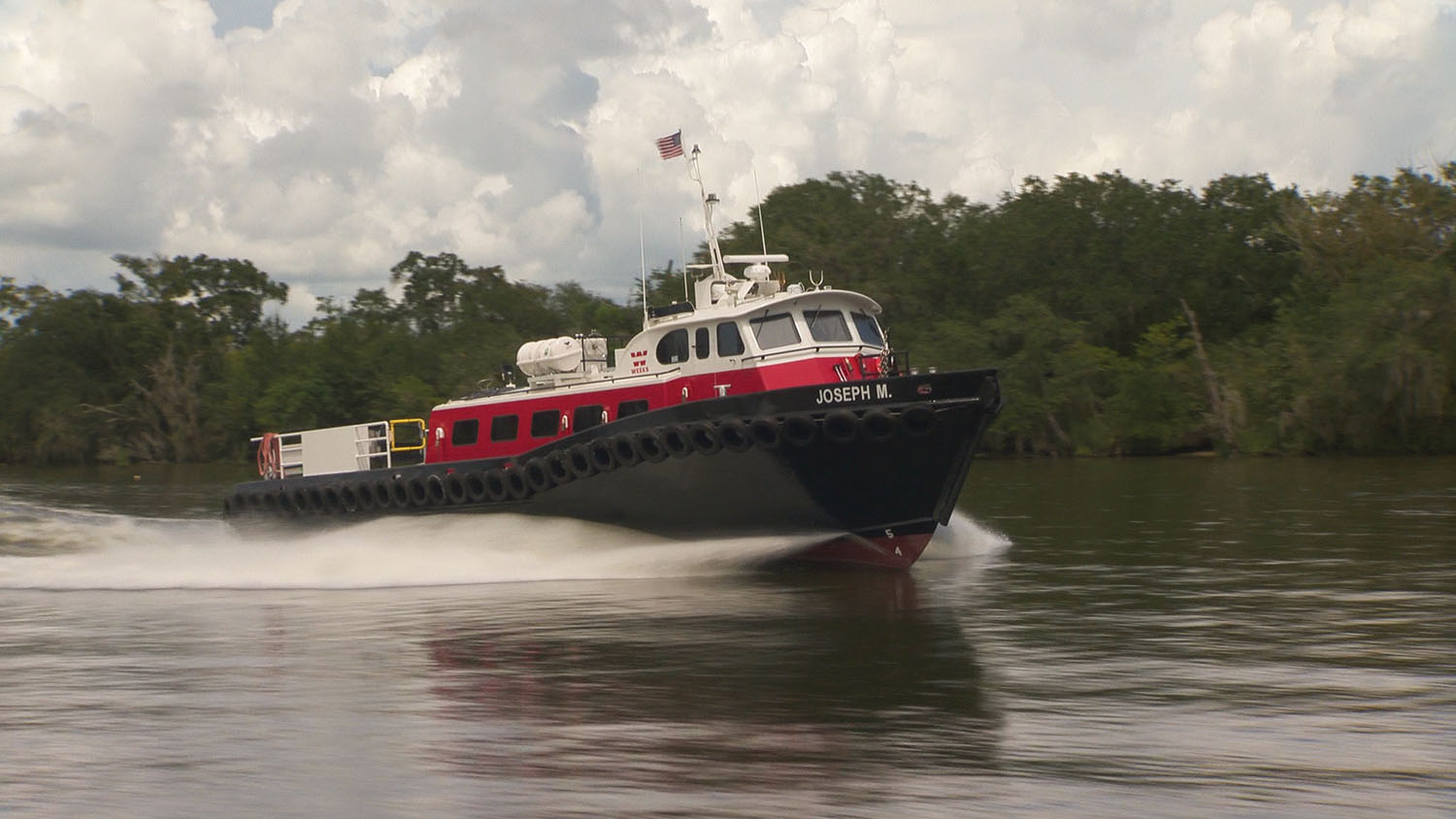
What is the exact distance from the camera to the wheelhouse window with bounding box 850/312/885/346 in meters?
17.6

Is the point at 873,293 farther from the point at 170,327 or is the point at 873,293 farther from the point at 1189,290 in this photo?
the point at 170,327

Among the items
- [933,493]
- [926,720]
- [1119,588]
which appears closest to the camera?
[926,720]

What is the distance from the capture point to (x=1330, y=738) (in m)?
7.91

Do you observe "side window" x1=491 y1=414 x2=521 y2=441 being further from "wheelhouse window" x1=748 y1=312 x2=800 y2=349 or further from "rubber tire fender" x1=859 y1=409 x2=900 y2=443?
"rubber tire fender" x1=859 y1=409 x2=900 y2=443

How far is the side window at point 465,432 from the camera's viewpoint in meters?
19.6

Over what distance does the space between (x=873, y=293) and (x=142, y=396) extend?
45.7 metres

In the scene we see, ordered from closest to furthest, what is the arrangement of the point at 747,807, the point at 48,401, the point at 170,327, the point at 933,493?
the point at 747,807 < the point at 933,493 < the point at 48,401 < the point at 170,327

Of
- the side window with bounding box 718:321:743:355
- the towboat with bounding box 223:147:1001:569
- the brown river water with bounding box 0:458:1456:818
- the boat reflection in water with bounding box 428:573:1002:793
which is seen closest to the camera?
the brown river water with bounding box 0:458:1456:818

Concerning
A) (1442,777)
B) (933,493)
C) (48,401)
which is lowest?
(1442,777)

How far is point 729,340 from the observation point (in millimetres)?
17078

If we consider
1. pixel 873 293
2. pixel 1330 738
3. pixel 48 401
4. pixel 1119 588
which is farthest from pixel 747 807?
pixel 48 401

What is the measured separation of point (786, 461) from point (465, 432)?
584cm

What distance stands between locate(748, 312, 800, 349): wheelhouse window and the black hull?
114 cm

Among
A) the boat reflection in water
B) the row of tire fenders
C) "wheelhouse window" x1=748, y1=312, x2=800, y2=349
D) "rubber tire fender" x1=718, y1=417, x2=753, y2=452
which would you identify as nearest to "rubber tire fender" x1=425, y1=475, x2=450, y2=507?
the row of tire fenders
